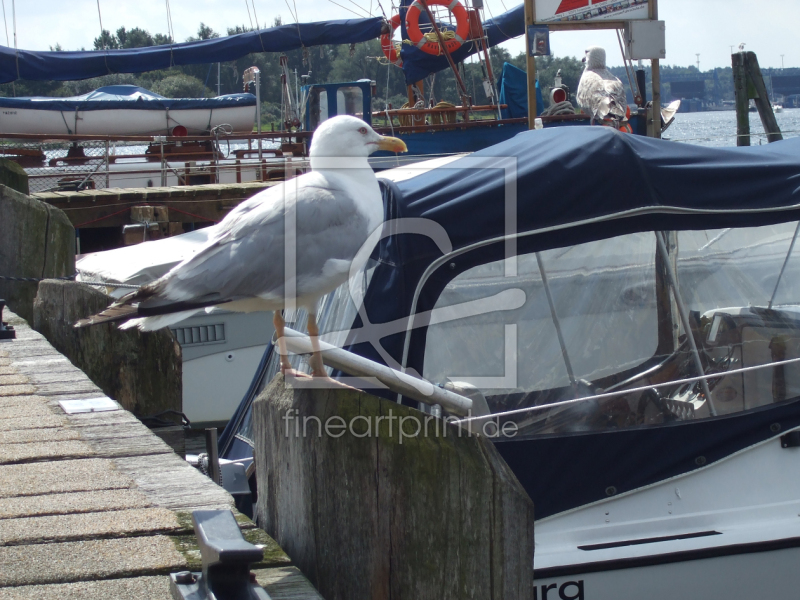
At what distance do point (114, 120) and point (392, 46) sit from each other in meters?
6.87

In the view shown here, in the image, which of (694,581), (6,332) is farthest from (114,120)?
(694,581)

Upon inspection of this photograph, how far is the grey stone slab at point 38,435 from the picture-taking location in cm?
312

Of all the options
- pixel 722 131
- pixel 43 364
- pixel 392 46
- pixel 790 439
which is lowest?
pixel 790 439

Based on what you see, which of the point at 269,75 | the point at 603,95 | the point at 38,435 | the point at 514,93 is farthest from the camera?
the point at 269,75

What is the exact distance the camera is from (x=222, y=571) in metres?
1.87

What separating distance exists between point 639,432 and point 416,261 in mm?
1325

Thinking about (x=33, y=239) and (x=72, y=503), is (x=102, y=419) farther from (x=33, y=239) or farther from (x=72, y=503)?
(x=33, y=239)

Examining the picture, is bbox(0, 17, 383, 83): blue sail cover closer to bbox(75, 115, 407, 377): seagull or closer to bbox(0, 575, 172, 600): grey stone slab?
bbox(75, 115, 407, 377): seagull

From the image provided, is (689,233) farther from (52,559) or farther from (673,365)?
(52,559)

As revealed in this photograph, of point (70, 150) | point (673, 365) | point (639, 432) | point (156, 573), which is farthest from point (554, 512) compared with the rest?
point (70, 150)

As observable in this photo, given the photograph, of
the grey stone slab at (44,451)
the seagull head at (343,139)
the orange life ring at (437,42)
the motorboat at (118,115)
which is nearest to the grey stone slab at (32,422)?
the grey stone slab at (44,451)

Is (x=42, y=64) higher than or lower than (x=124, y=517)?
higher

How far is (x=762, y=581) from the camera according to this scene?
14.0ft

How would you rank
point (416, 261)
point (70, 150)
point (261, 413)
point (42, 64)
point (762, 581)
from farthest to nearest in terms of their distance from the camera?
point (42, 64), point (70, 150), point (762, 581), point (416, 261), point (261, 413)
